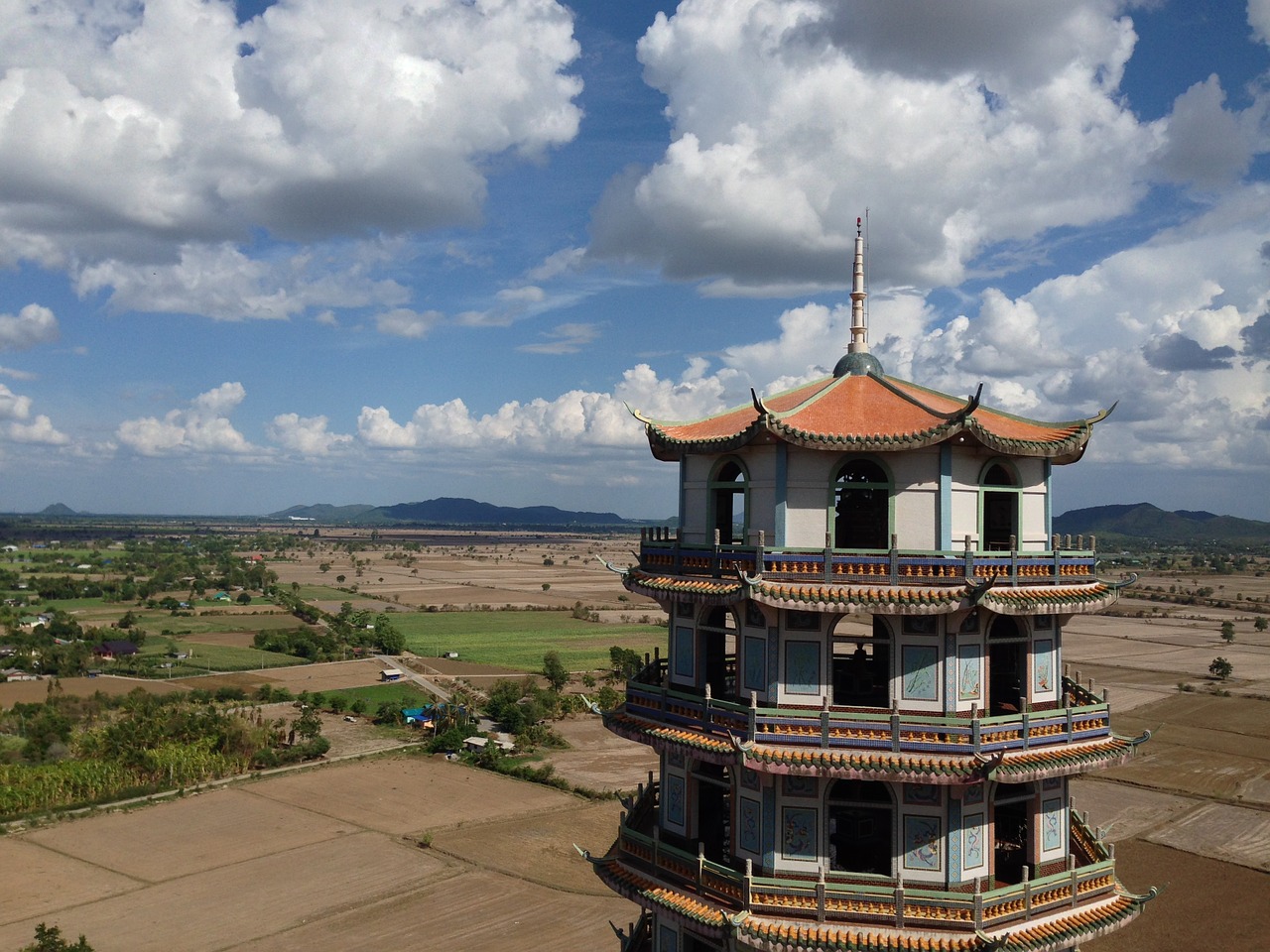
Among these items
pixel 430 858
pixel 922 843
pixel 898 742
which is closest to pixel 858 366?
pixel 898 742

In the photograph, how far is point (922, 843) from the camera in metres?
17.4

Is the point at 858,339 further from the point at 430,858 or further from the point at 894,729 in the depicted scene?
the point at 430,858

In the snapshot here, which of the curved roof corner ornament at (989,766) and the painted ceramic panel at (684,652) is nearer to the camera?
the curved roof corner ornament at (989,766)

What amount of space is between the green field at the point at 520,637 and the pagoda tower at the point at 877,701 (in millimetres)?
94874

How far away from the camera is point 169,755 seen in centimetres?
6788

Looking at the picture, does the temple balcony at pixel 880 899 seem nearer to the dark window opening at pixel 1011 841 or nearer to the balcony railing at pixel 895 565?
the dark window opening at pixel 1011 841

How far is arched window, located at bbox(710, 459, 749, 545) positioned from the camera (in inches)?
750

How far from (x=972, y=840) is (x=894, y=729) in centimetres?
284

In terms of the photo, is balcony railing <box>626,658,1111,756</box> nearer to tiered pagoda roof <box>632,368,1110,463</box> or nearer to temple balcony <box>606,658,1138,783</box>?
temple balcony <box>606,658,1138,783</box>

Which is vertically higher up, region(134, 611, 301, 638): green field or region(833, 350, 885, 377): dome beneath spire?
region(833, 350, 885, 377): dome beneath spire

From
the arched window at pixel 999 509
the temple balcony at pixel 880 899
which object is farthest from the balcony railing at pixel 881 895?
the arched window at pixel 999 509

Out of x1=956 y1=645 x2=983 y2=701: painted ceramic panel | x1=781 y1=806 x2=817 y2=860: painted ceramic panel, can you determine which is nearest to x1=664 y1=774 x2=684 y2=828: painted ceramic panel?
x1=781 y1=806 x2=817 y2=860: painted ceramic panel

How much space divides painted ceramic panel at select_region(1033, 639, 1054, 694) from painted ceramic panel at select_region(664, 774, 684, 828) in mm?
7157

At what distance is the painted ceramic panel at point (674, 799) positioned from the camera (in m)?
20.1
